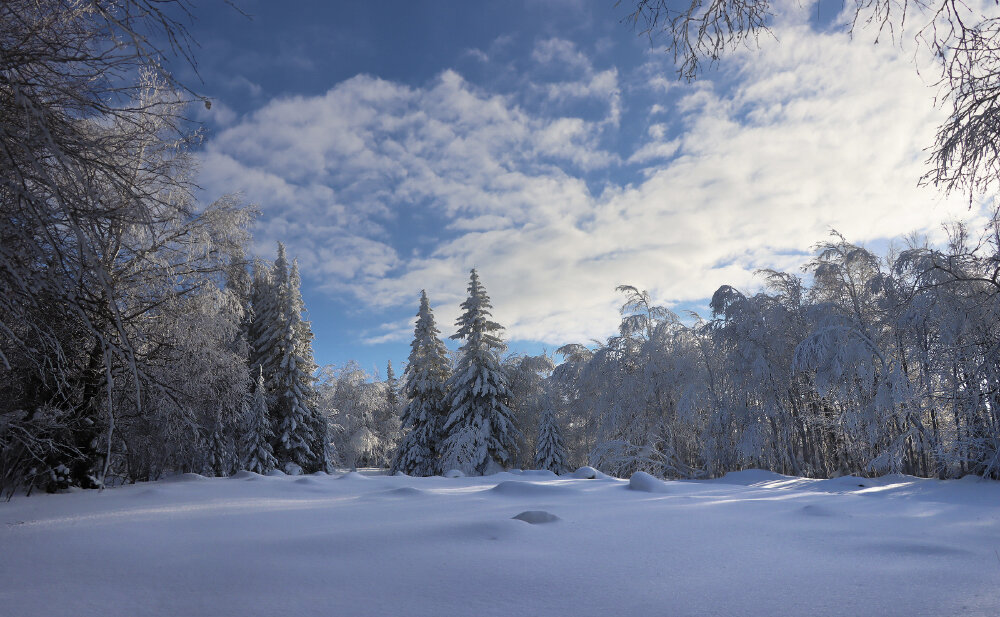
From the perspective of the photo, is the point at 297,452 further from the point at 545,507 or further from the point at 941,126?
the point at 941,126

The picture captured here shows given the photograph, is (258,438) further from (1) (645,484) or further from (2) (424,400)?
(1) (645,484)

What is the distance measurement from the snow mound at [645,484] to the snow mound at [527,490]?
1.08 metres

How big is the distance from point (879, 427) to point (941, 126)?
37.9ft

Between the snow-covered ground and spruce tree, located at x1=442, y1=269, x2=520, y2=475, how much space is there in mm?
15341

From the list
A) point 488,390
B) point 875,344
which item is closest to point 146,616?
point 875,344

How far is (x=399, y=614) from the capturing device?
2.10m

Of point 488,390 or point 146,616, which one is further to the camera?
point 488,390

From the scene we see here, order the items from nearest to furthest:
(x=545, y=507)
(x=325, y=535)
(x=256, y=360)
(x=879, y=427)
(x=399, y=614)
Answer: (x=399, y=614) < (x=325, y=535) < (x=545, y=507) < (x=879, y=427) < (x=256, y=360)

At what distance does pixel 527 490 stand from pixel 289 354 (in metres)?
17.7

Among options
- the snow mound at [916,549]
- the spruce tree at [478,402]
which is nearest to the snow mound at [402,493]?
the snow mound at [916,549]

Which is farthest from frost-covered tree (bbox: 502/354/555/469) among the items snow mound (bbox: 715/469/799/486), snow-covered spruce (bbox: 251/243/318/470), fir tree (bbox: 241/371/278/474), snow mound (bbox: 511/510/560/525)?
snow mound (bbox: 511/510/560/525)

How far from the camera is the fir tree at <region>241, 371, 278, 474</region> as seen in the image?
18.5 metres

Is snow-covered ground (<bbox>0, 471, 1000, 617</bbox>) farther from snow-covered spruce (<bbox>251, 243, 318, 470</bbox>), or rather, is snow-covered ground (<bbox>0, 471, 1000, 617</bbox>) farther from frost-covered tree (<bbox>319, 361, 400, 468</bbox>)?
frost-covered tree (<bbox>319, 361, 400, 468</bbox>)

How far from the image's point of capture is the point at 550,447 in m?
21.3
